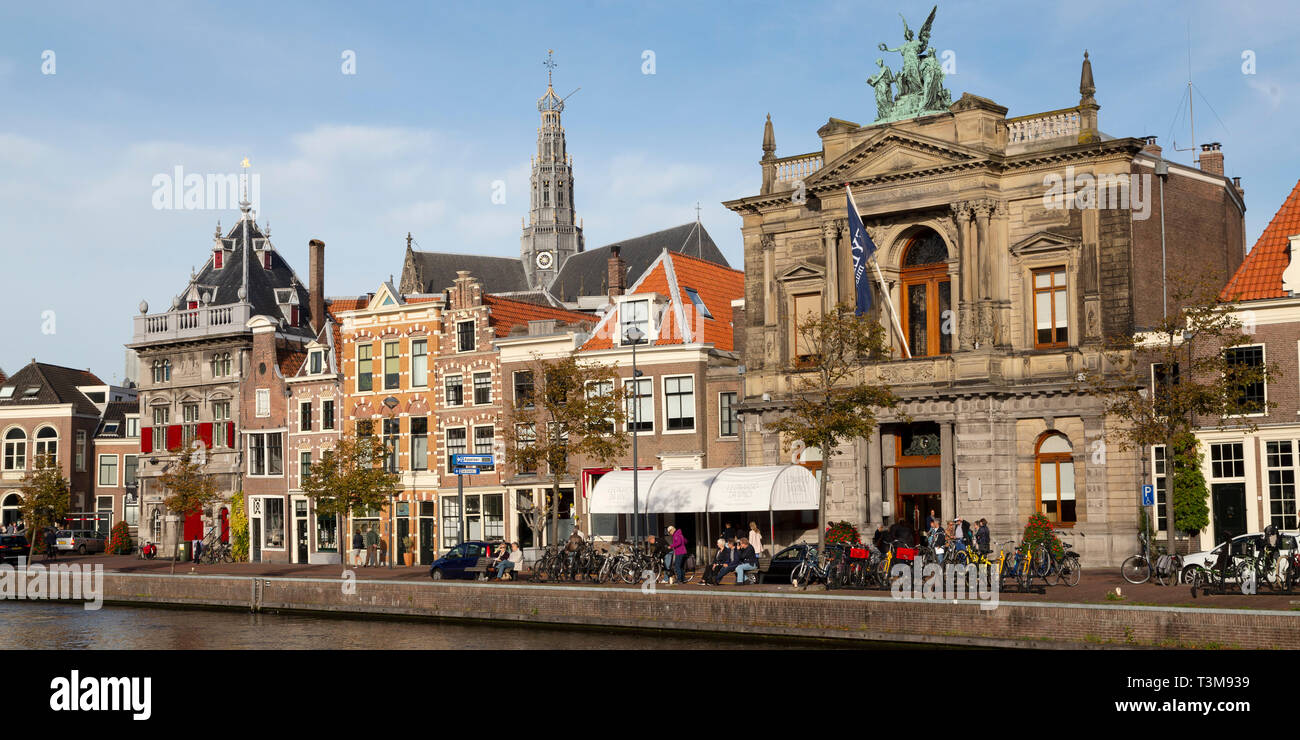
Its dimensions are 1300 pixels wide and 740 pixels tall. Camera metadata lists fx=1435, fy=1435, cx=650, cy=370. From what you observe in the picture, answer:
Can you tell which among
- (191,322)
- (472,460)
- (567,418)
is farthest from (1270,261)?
(191,322)

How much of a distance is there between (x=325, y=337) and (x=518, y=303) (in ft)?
32.5

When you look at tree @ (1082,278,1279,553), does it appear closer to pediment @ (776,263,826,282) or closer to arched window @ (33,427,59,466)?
pediment @ (776,263,826,282)

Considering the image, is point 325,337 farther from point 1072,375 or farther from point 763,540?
point 1072,375

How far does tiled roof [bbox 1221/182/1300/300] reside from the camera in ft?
132

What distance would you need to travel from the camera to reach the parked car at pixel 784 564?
3862cm

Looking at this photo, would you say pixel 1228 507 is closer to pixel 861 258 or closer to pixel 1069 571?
pixel 1069 571

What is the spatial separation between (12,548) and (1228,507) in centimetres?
5028

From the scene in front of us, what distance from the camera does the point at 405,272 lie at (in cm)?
10038

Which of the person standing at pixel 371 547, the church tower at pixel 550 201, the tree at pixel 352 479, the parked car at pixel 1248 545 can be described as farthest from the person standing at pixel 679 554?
the church tower at pixel 550 201

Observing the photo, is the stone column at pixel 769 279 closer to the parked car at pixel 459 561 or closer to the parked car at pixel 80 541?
the parked car at pixel 459 561

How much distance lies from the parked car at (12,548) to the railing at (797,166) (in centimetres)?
3667

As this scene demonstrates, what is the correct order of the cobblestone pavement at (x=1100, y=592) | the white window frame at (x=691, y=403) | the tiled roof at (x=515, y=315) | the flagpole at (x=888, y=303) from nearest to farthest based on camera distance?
the cobblestone pavement at (x=1100, y=592) < the flagpole at (x=888, y=303) < the white window frame at (x=691, y=403) < the tiled roof at (x=515, y=315)
